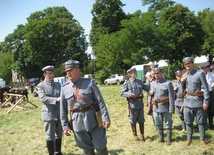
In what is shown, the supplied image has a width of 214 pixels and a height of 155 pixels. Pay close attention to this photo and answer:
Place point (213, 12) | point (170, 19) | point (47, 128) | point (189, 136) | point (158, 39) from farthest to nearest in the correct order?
point (213, 12) → point (170, 19) → point (158, 39) → point (189, 136) → point (47, 128)

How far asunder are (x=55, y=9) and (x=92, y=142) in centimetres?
6104

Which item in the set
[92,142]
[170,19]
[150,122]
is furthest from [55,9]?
[92,142]

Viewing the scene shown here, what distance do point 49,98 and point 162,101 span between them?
2968 mm

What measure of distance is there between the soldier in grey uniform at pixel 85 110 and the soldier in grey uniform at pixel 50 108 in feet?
4.32

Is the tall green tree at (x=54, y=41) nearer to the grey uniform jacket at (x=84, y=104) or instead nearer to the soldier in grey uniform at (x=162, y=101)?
the soldier in grey uniform at (x=162, y=101)

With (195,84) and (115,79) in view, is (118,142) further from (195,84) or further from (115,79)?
(115,79)

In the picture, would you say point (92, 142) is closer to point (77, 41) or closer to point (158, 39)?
point (158, 39)

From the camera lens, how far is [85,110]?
496 centimetres

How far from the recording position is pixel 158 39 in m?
41.1

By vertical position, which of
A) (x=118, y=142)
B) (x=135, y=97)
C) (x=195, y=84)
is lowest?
(x=118, y=142)

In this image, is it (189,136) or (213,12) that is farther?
(213,12)

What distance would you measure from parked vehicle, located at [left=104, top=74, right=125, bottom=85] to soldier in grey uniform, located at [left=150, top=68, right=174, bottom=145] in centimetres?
3472

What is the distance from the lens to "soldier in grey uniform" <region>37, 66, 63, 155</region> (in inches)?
251

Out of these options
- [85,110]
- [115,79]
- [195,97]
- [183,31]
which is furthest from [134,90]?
[183,31]
